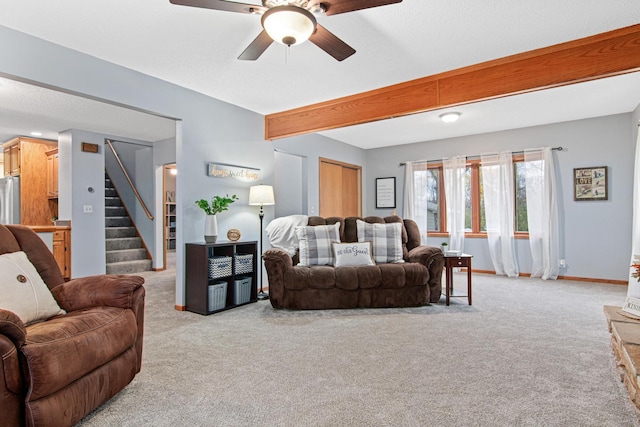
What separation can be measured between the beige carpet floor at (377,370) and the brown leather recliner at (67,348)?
0.62 feet

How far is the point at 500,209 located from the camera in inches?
227

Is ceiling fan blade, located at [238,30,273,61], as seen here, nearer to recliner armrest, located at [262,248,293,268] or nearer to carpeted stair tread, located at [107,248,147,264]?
recliner armrest, located at [262,248,293,268]

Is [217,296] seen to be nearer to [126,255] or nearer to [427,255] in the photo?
[427,255]

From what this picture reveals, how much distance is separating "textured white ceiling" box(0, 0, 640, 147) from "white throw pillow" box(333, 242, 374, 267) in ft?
5.75

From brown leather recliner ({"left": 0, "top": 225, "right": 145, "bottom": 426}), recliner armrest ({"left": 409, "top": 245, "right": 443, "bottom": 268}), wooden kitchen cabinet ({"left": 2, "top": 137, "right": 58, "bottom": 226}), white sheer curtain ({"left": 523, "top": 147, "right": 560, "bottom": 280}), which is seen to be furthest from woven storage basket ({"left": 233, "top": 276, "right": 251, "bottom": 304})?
wooden kitchen cabinet ({"left": 2, "top": 137, "right": 58, "bottom": 226})

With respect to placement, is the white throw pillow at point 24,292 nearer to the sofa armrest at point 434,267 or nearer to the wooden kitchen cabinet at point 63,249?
the sofa armrest at point 434,267

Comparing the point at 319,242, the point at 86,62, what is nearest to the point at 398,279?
the point at 319,242

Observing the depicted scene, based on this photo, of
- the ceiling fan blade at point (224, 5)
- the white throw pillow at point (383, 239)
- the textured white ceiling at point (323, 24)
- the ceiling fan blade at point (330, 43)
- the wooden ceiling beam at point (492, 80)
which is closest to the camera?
the ceiling fan blade at point (224, 5)

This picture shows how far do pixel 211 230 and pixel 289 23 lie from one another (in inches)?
95.8

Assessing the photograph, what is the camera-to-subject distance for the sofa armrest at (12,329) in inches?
54.9

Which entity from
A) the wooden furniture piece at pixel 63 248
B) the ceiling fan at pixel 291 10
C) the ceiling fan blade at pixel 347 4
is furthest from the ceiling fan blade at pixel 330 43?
the wooden furniture piece at pixel 63 248

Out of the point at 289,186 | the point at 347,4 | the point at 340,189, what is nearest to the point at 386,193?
the point at 340,189

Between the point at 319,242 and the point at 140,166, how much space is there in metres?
4.76

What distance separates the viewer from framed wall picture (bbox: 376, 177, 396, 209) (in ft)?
22.7
